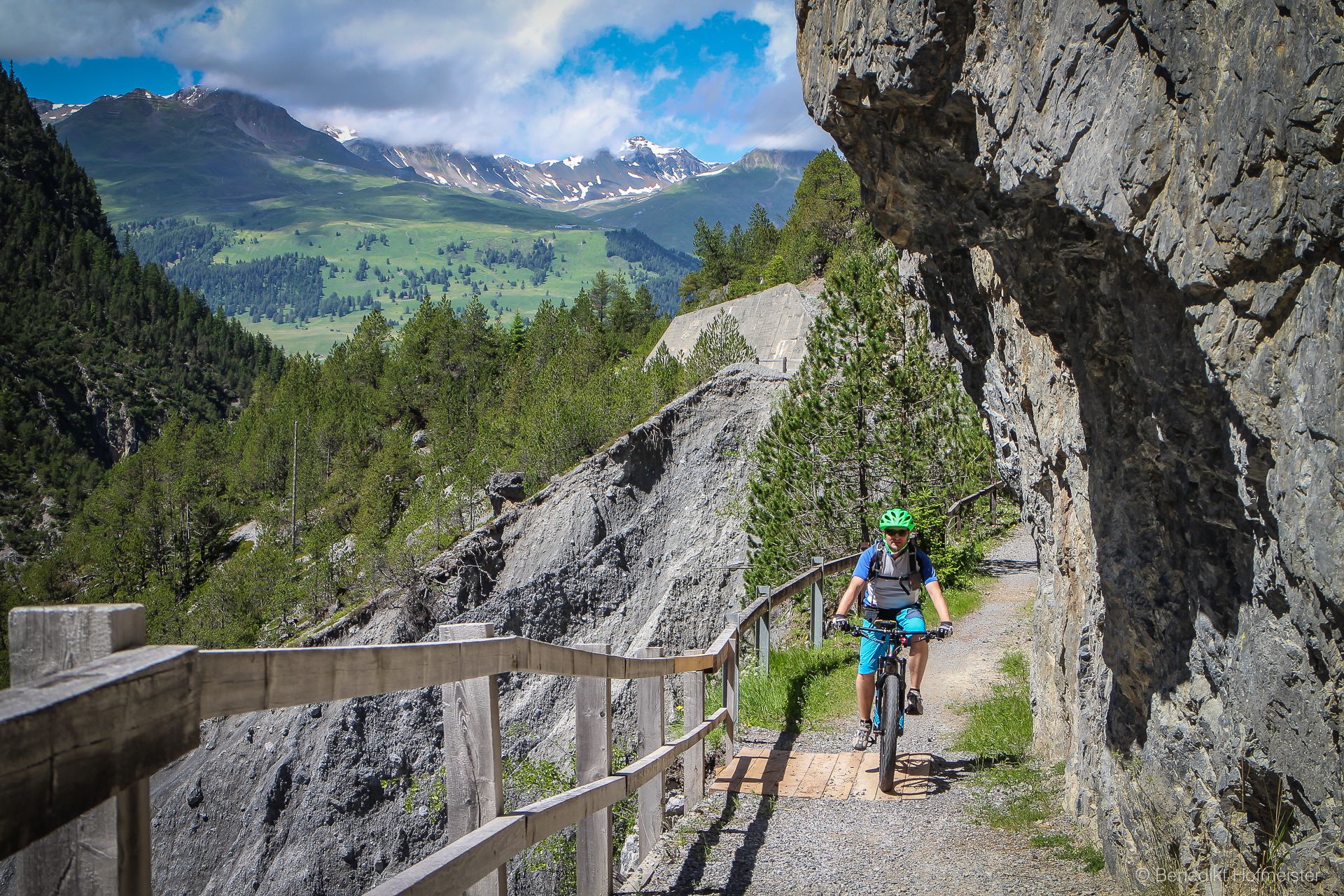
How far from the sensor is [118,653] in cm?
170

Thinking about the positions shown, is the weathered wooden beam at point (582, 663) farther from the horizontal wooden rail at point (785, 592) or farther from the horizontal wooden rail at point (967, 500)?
the horizontal wooden rail at point (967, 500)

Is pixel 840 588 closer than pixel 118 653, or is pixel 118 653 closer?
pixel 118 653

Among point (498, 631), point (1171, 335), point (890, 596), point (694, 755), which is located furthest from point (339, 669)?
point (498, 631)

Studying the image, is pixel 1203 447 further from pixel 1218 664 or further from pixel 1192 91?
pixel 1192 91

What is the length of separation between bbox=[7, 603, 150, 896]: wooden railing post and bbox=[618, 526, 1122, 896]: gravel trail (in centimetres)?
368

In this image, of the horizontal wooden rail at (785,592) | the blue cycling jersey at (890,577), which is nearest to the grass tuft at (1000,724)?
the blue cycling jersey at (890,577)

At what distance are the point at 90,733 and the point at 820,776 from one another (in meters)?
6.21

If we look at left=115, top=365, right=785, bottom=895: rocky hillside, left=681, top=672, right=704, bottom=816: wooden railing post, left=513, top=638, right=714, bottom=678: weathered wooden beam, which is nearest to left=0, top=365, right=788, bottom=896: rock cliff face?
left=115, top=365, right=785, bottom=895: rocky hillside

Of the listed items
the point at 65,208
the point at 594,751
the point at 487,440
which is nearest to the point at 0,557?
the point at 487,440

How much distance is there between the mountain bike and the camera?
650 cm

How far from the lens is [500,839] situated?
9.68 feet

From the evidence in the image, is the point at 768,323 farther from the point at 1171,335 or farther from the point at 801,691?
the point at 1171,335

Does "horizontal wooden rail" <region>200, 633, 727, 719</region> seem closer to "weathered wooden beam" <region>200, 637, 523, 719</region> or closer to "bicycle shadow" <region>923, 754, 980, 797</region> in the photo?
"weathered wooden beam" <region>200, 637, 523, 719</region>

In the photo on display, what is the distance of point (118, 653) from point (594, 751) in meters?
2.96
